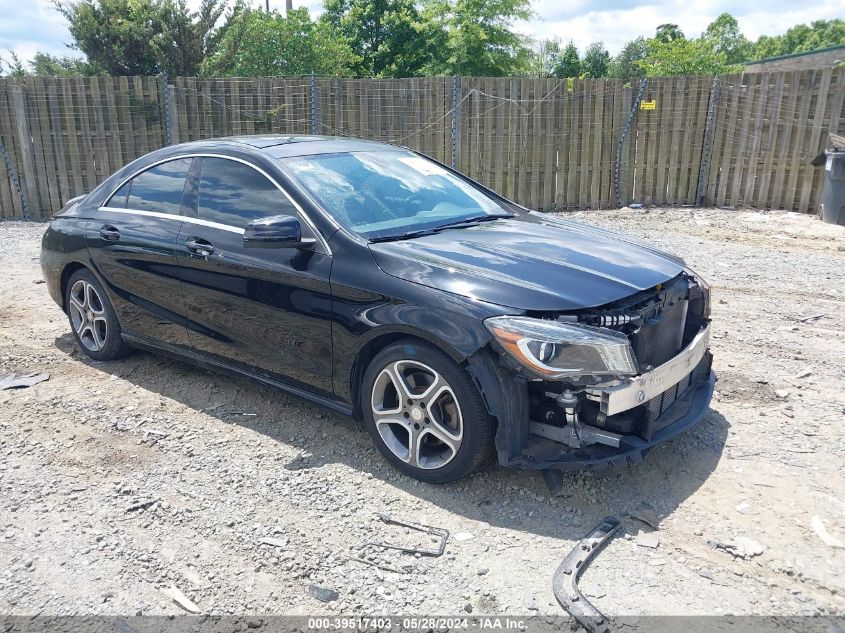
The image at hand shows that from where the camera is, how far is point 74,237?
5363 millimetres

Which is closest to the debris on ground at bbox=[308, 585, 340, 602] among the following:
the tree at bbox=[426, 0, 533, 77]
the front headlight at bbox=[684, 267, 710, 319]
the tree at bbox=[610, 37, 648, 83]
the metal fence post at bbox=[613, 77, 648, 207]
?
the front headlight at bbox=[684, 267, 710, 319]

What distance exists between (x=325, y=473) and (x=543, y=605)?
1.48 metres

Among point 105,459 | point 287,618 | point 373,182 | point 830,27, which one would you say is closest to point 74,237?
point 105,459

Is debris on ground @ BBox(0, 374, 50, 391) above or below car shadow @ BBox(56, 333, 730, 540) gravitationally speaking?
below

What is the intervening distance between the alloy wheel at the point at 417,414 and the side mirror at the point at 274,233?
2.95ft

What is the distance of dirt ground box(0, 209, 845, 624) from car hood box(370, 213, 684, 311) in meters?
1.01

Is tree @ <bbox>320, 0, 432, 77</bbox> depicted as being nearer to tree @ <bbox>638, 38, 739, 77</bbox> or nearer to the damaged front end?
tree @ <bbox>638, 38, 739, 77</bbox>

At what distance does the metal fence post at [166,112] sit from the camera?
11.6m

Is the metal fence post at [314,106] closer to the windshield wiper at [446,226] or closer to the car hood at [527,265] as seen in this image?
the windshield wiper at [446,226]

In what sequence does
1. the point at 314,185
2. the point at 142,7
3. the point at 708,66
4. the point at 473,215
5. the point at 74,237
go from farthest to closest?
the point at 708,66, the point at 142,7, the point at 74,237, the point at 473,215, the point at 314,185

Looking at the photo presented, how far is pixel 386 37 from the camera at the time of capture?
31609mm

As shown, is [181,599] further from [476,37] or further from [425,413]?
[476,37]

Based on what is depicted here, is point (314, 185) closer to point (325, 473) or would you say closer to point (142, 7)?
point (325, 473)

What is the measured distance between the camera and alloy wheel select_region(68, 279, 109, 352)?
17.7 ft
